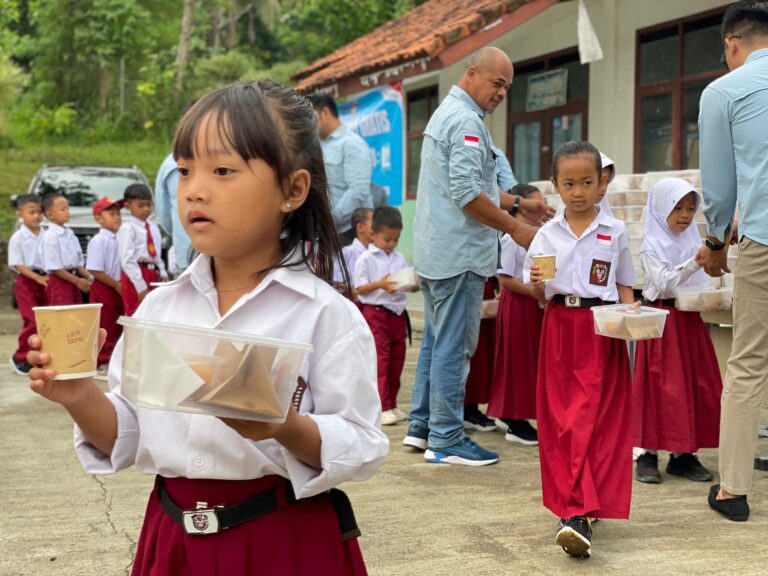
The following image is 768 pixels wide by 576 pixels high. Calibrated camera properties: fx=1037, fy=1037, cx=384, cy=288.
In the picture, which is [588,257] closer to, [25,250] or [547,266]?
Answer: [547,266]

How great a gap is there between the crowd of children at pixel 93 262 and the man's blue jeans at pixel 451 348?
3628 mm

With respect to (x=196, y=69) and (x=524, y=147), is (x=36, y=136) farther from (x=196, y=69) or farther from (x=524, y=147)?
Answer: (x=524, y=147)

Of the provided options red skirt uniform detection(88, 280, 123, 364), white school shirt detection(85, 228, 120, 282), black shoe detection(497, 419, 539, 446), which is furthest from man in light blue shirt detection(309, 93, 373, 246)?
red skirt uniform detection(88, 280, 123, 364)

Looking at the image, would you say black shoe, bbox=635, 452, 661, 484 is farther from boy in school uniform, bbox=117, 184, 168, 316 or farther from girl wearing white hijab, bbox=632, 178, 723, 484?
boy in school uniform, bbox=117, 184, 168, 316

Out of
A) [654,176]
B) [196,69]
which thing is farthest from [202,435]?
Answer: [196,69]

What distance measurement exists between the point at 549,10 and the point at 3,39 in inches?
445

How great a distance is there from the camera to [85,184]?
14.3 m

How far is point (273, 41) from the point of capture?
1583 inches

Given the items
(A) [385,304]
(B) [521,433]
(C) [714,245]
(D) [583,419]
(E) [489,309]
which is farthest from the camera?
(A) [385,304]

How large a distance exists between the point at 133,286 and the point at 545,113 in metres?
6.33

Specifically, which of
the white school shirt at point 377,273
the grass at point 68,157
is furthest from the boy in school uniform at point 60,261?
the grass at point 68,157

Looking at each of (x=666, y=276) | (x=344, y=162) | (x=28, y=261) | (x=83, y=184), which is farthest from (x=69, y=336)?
(x=83, y=184)

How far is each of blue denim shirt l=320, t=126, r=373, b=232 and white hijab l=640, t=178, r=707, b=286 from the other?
2.23 meters

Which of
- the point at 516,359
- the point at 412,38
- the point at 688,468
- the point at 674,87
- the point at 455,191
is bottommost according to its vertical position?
the point at 688,468
